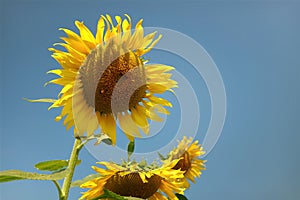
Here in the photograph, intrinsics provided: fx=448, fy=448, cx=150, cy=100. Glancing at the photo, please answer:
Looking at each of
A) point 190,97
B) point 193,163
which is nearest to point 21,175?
point 190,97

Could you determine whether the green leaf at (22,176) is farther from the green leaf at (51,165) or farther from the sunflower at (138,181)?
the sunflower at (138,181)

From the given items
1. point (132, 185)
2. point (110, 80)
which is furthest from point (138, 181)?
point (110, 80)

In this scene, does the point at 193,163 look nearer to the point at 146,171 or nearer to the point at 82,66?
the point at 146,171

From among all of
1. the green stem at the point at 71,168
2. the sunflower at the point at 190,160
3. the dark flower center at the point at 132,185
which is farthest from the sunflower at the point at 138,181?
the sunflower at the point at 190,160

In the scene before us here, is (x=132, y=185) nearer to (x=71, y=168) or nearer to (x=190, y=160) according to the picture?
(x=71, y=168)

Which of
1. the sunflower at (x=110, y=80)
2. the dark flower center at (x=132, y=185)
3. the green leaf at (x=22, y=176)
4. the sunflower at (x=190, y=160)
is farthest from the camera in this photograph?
the sunflower at (x=190, y=160)

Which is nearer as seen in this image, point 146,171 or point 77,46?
point 77,46
